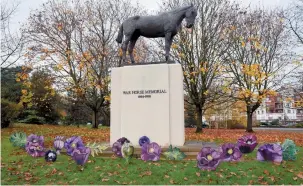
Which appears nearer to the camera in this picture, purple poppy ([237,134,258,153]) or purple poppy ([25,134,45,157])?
purple poppy ([25,134,45,157])

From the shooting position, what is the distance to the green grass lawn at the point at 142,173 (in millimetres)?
5195

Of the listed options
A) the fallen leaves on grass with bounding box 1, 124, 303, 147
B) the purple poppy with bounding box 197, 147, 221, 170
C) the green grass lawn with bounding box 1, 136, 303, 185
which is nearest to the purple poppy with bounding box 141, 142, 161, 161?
the green grass lawn with bounding box 1, 136, 303, 185

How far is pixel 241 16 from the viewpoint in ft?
64.5

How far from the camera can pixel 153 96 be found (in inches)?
310

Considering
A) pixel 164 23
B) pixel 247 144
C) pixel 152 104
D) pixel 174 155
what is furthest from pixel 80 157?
pixel 164 23

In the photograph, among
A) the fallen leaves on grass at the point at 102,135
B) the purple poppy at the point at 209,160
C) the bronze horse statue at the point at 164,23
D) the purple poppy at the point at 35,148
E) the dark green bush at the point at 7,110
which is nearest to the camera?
the purple poppy at the point at 209,160

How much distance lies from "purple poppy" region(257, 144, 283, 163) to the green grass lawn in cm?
16

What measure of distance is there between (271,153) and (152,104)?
3.37 meters

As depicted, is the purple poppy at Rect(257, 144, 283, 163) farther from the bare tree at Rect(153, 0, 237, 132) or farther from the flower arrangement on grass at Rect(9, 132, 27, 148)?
the bare tree at Rect(153, 0, 237, 132)

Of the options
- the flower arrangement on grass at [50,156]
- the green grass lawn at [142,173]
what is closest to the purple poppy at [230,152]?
the green grass lawn at [142,173]

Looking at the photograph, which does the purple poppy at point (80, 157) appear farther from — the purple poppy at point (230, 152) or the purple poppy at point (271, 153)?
the purple poppy at point (271, 153)

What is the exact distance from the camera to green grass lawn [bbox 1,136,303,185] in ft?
17.0

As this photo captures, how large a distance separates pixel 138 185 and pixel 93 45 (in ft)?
55.7

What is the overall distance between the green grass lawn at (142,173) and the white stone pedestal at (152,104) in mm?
1465
